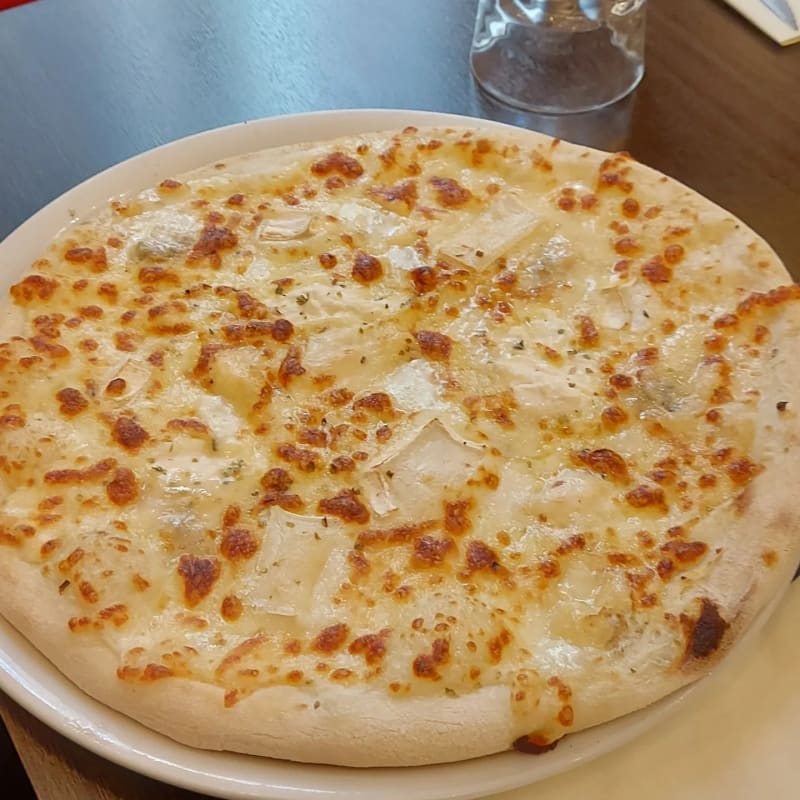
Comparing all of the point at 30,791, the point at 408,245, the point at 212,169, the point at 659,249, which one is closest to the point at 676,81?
the point at 659,249

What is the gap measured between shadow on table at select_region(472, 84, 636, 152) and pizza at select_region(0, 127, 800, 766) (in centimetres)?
28

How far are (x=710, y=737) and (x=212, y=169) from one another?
1.28 m

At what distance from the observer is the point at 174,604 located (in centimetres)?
137

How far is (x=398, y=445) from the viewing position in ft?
5.04

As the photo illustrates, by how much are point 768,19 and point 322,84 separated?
1081 millimetres

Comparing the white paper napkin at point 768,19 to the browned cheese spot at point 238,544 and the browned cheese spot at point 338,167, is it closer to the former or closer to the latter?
the browned cheese spot at point 338,167

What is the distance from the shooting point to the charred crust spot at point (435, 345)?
1668 millimetres

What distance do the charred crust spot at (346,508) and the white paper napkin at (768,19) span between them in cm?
170

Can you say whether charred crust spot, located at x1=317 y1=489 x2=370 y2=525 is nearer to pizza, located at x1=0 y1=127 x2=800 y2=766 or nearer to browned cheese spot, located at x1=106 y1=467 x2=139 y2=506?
pizza, located at x1=0 y1=127 x2=800 y2=766

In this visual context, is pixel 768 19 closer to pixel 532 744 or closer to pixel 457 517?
pixel 457 517

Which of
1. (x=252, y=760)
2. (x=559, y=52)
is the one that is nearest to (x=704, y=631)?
(x=252, y=760)

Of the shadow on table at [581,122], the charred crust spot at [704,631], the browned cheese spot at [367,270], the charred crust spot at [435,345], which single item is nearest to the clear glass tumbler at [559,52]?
the shadow on table at [581,122]

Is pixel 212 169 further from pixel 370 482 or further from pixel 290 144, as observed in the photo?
pixel 370 482

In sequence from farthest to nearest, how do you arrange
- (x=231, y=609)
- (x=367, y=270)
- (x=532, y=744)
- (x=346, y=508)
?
(x=367, y=270) → (x=346, y=508) → (x=231, y=609) → (x=532, y=744)
